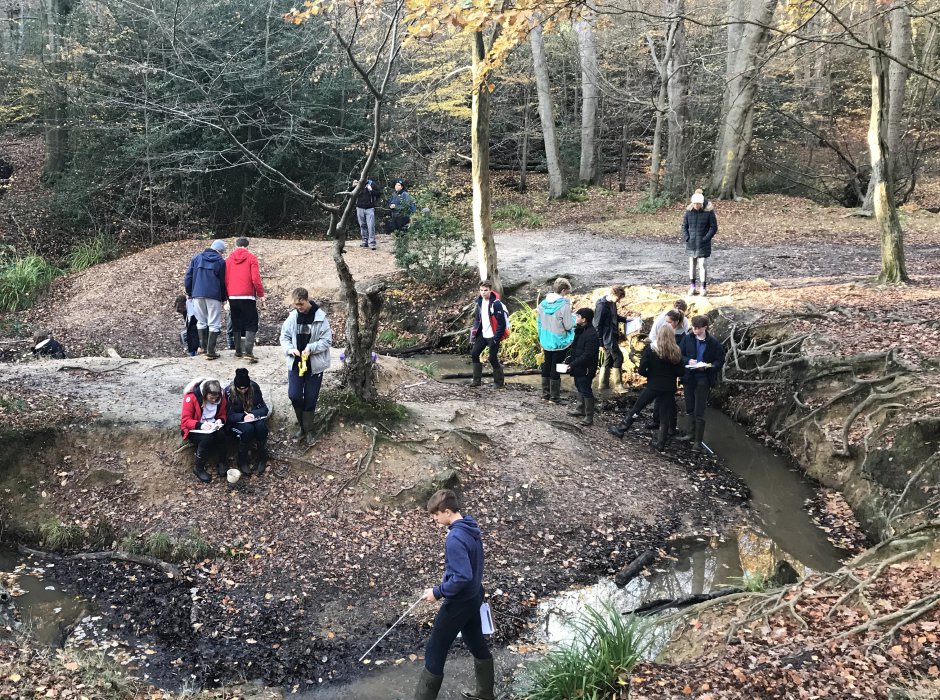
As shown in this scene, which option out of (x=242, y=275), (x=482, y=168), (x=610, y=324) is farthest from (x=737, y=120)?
(x=242, y=275)

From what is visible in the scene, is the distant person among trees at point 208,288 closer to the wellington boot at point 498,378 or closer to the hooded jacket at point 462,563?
the wellington boot at point 498,378

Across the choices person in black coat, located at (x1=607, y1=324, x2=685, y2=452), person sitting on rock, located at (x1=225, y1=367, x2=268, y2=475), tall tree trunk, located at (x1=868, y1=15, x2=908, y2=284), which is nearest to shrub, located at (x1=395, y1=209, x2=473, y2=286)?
person in black coat, located at (x1=607, y1=324, x2=685, y2=452)

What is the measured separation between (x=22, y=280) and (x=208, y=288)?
8.79 metres

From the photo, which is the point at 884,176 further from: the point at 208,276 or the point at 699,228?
the point at 208,276

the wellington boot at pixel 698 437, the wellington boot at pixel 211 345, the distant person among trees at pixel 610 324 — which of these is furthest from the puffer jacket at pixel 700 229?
the wellington boot at pixel 211 345

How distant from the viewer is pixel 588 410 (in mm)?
10789

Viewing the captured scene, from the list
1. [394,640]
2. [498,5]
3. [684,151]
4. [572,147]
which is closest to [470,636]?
[394,640]

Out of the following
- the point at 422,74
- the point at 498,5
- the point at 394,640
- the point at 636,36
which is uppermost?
the point at 636,36

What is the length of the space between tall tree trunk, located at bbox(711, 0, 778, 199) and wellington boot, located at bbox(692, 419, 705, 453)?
14.3 metres

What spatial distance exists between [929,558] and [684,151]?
72.5 feet

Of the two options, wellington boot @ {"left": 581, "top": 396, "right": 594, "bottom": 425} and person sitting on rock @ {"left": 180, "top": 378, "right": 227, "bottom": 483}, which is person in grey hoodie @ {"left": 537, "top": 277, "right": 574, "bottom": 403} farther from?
person sitting on rock @ {"left": 180, "top": 378, "right": 227, "bottom": 483}

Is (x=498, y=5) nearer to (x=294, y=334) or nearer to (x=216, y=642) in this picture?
(x=294, y=334)

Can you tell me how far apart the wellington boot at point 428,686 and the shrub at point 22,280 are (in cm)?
1461

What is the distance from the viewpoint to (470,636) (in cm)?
536
